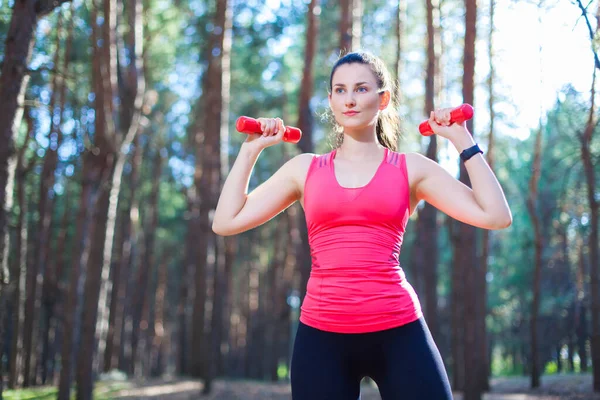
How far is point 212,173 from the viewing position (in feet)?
50.0

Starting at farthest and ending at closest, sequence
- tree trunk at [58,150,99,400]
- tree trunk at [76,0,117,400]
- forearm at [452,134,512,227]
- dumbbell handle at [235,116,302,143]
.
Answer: tree trunk at [58,150,99,400], tree trunk at [76,0,117,400], dumbbell handle at [235,116,302,143], forearm at [452,134,512,227]

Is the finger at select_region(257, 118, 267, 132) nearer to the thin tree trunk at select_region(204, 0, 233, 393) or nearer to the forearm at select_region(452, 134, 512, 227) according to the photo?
the forearm at select_region(452, 134, 512, 227)

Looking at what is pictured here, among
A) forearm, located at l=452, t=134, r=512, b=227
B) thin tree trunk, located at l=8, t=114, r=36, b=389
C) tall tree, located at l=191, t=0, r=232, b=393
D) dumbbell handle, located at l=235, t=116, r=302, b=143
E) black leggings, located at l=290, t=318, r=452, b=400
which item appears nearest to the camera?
black leggings, located at l=290, t=318, r=452, b=400

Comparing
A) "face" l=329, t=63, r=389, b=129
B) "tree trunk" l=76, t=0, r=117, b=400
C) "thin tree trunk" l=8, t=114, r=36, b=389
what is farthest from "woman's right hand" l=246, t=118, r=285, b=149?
"thin tree trunk" l=8, t=114, r=36, b=389

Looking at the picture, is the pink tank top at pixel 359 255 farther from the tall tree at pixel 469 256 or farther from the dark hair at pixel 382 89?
the tall tree at pixel 469 256

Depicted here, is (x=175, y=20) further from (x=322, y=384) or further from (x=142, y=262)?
(x=322, y=384)

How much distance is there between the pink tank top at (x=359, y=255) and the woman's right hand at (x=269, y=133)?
319 millimetres

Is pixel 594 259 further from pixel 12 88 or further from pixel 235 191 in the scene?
pixel 235 191

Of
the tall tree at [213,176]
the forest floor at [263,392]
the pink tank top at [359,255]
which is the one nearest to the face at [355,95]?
the pink tank top at [359,255]

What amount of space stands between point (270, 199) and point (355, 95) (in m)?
0.55

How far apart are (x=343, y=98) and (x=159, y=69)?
1926cm

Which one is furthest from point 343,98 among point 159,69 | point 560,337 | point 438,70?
point 560,337

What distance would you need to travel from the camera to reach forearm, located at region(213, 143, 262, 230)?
2.79m

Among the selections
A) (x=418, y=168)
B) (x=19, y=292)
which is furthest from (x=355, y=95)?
(x=19, y=292)
